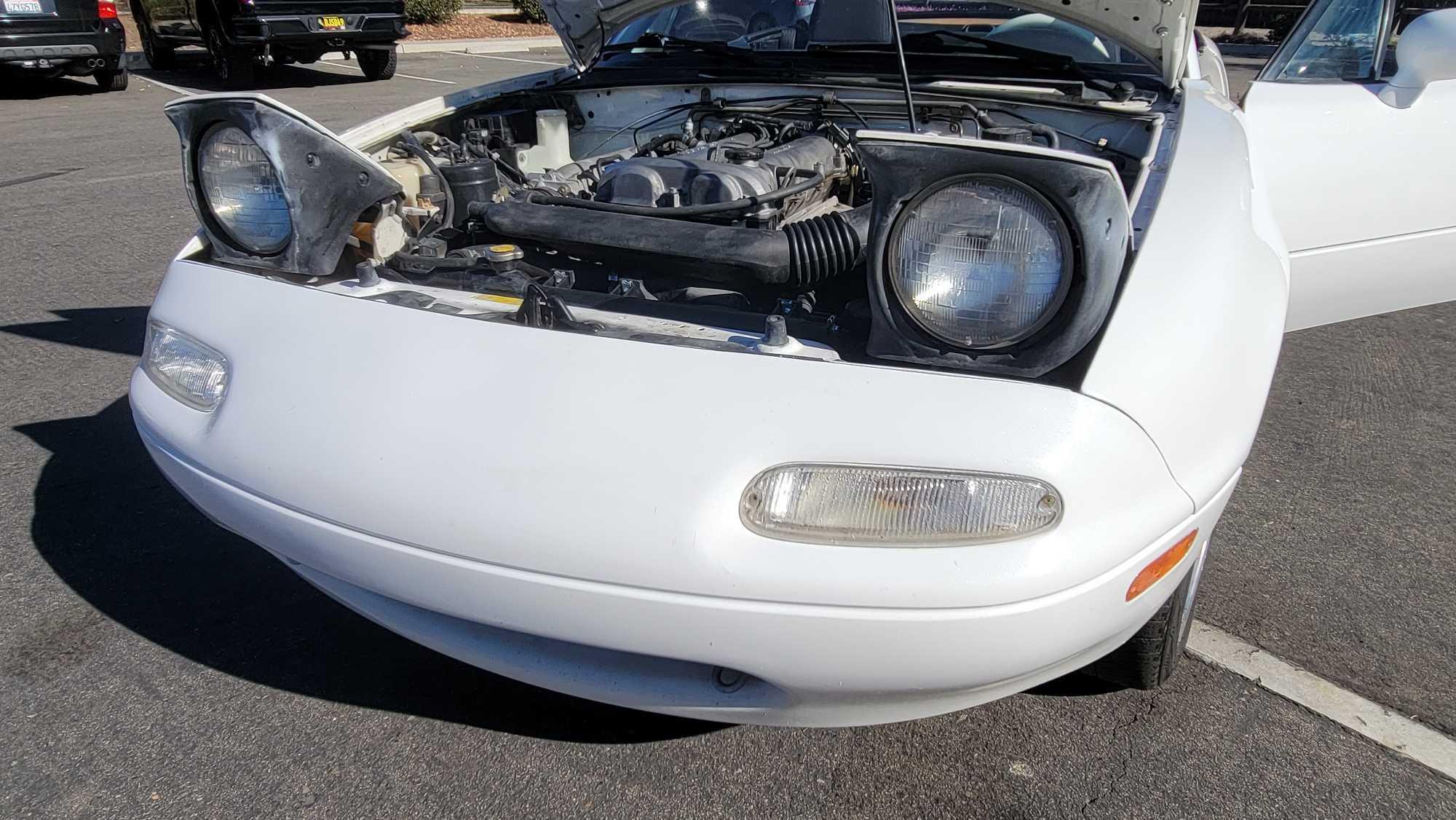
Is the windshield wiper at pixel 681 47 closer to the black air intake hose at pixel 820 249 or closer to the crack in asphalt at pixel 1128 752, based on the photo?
the black air intake hose at pixel 820 249

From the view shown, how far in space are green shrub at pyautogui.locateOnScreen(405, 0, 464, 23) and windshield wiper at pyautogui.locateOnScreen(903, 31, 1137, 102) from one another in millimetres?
16934

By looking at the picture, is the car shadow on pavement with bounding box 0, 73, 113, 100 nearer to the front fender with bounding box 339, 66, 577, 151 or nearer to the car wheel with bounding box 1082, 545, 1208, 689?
the front fender with bounding box 339, 66, 577, 151

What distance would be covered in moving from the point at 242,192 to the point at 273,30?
10.2 m

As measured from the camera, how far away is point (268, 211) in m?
2.29

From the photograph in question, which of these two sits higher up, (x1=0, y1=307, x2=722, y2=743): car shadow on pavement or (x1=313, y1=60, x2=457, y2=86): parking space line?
(x1=313, y1=60, x2=457, y2=86): parking space line

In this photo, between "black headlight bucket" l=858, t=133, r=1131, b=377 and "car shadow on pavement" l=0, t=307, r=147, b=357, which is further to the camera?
"car shadow on pavement" l=0, t=307, r=147, b=357

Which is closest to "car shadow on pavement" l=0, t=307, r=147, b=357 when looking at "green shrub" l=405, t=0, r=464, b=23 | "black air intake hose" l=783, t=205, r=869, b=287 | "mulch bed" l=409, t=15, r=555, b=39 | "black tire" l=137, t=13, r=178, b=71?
"black air intake hose" l=783, t=205, r=869, b=287

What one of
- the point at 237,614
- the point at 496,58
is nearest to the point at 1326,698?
the point at 237,614

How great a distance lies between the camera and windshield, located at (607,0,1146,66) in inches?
124

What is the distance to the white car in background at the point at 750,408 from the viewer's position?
155 cm

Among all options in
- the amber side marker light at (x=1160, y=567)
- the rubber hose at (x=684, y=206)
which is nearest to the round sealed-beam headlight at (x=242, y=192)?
the rubber hose at (x=684, y=206)

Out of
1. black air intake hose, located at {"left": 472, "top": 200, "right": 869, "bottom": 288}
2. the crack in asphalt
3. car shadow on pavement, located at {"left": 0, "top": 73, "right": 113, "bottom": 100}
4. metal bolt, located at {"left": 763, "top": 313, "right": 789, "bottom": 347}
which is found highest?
black air intake hose, located at {"left": 472, "top": 200, "right": 869, "bottom": 288}

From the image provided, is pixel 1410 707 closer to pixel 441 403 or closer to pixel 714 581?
pixel 714 581

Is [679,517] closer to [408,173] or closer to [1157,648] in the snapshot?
[1157,648]
